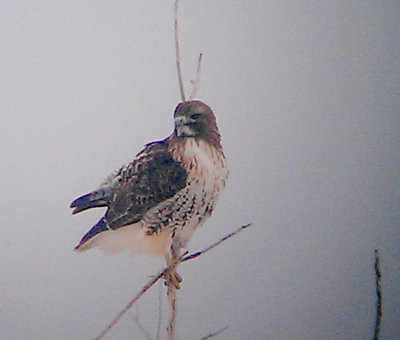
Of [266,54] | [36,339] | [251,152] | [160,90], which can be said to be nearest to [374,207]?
[251,152]

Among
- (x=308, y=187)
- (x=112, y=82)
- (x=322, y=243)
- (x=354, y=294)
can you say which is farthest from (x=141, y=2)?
(x=354, y=294)

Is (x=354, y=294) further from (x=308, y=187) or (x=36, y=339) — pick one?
(x=36, y=339)

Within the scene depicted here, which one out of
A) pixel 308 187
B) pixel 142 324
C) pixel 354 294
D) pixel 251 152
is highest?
pixel 251 152

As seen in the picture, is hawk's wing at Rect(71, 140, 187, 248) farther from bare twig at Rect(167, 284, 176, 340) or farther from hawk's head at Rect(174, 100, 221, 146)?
bare twig at Rect(167, 284, 176, 340)

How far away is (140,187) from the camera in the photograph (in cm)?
96

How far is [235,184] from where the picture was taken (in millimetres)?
1082

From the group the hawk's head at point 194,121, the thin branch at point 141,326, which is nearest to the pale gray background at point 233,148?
the thin branch at point 141,326

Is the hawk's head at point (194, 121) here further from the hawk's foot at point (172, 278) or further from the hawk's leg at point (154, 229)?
the hawk's foot at point (172, 278)

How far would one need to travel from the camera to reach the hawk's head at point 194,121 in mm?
932

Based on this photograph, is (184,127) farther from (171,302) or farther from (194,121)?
(171,302)

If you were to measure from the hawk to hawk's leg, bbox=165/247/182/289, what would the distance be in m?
0.01

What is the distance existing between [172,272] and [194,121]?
0.34 meters

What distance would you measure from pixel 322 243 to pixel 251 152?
0.27 m

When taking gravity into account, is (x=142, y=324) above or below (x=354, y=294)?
above
